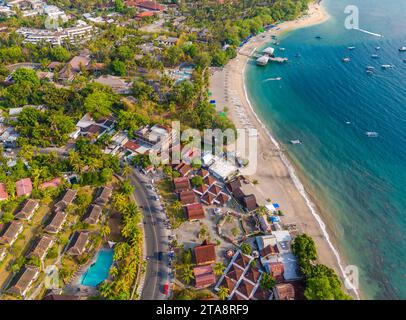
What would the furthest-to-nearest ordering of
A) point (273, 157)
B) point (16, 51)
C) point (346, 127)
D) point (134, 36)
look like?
point (134, 36) → point (16, 51) → point (346, 127) → point (273, 157)

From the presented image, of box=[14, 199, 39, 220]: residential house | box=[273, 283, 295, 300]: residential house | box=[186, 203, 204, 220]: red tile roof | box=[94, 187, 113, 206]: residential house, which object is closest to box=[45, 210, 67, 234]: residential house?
box=[14, 199, 39, 220]: residential house

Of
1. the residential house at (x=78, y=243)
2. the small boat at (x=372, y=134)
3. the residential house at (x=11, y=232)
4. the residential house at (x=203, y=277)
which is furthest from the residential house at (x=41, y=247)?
the small boat at (x=372, y=134)

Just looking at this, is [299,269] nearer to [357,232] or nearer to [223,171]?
[357,232]

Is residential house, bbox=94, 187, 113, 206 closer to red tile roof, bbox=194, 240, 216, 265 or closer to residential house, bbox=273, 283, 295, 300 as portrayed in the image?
red tile roof, bbox=194, 240, 216, 265

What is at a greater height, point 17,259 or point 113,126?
point 113,126

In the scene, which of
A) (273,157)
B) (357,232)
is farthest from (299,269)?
(273,157)

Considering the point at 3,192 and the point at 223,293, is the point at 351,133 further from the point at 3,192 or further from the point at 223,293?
the point at 3,192

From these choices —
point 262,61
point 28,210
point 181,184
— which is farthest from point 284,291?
point 262,61

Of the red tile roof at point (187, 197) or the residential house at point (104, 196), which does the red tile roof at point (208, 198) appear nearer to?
the red tile roof at point (187, 197)
